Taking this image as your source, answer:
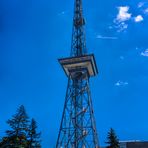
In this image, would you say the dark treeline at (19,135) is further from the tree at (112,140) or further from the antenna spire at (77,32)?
the antenna spire at (77,32)

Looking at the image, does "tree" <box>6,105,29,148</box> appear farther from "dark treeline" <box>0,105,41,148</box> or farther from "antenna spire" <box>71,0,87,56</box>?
"antenna spire" <box>71,0,87,56</box>

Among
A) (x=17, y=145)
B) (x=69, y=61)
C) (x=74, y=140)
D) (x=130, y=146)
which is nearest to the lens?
(x=17, y=145)

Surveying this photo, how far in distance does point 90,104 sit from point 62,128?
15.9 feet

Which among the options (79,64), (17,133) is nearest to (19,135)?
(17,133)

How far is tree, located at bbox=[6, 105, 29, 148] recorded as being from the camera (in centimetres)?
3709

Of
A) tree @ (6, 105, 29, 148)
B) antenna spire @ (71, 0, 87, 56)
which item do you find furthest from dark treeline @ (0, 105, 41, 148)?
antenna spire @ (71, 0, 87, 56)

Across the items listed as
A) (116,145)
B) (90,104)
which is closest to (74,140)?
(90,104)

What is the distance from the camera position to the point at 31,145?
4184 cm

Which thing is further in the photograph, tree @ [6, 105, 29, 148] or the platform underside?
the platform underside

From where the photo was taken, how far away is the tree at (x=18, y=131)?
122 feet

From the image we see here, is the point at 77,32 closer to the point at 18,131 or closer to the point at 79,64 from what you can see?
the point at 79,64

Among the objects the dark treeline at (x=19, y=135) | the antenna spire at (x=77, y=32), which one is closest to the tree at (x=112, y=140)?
the dark treeline at (x=19, y=135)

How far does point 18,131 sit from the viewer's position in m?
38.0

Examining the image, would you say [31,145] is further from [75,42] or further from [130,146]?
[130,146]
